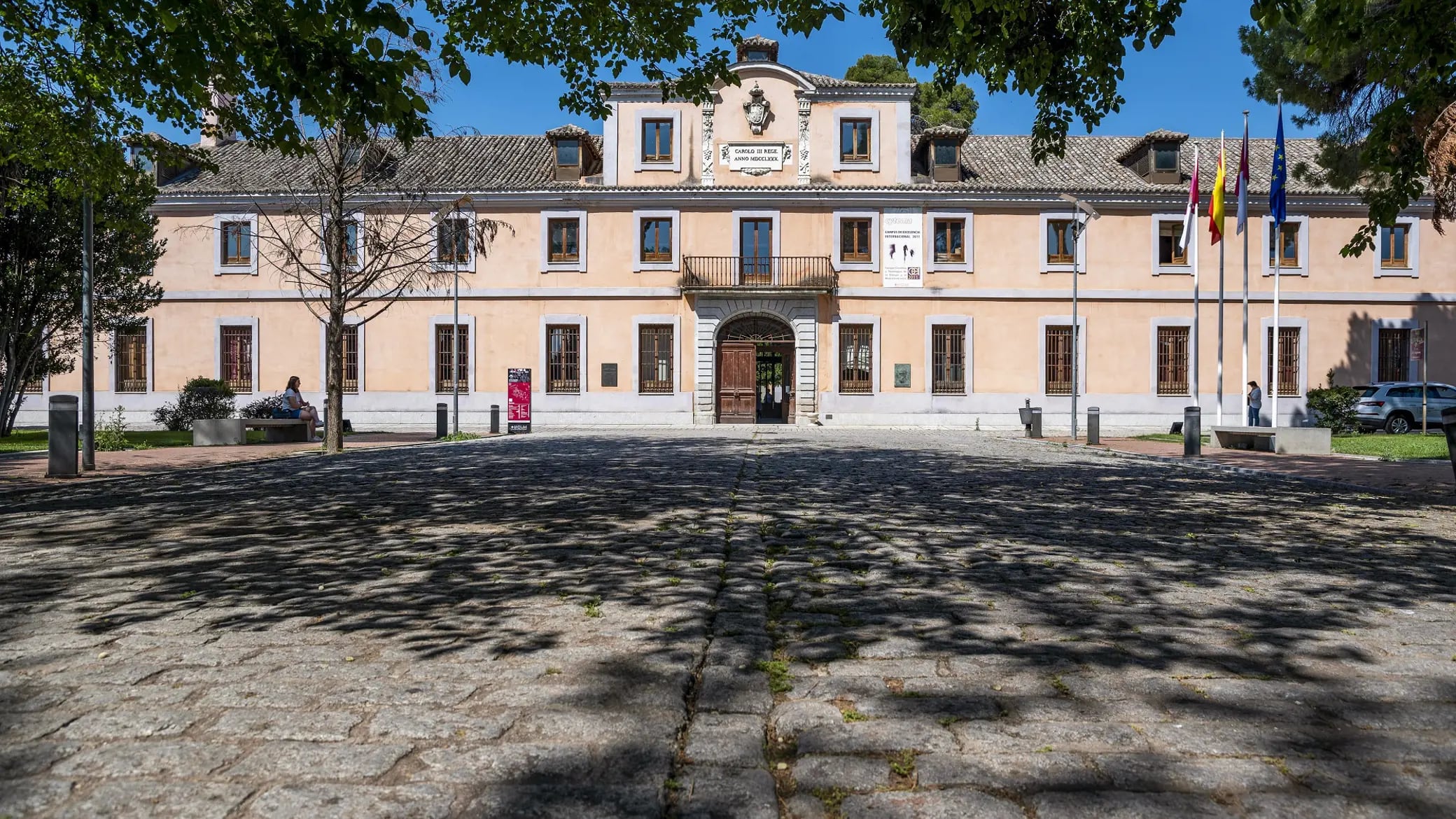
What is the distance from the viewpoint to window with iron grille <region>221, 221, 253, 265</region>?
99.3 ft

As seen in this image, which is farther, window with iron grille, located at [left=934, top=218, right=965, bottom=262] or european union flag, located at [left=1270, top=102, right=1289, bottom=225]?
window with iron grille, located at [left=934, top=218, right=965, bottom=262]

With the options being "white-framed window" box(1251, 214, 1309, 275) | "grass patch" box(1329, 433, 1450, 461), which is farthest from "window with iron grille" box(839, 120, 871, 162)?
"grass patch" box(1329, 433, 1450, 461)

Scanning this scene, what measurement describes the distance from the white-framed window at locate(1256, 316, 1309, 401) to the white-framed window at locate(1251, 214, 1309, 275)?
1499 mm

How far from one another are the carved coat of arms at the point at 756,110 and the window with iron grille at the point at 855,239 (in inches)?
154

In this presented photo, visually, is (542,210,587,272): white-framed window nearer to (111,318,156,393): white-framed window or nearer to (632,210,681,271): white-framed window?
(632,210,681,271): white-framed window

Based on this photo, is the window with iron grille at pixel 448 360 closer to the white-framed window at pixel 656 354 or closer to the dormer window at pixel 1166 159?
the white-framed window at pixel 656 354

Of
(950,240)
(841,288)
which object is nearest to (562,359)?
(841,288)

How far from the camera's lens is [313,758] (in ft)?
8.37

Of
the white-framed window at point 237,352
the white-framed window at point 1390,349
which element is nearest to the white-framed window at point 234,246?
the white-framed window at point 237,352

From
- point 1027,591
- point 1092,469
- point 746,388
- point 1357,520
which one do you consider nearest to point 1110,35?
point 1357,520

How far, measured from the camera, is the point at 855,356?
1162 inches

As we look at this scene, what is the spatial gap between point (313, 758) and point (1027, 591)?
3.41 metres

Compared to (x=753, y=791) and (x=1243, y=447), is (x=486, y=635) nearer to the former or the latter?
(x=753, y=791)

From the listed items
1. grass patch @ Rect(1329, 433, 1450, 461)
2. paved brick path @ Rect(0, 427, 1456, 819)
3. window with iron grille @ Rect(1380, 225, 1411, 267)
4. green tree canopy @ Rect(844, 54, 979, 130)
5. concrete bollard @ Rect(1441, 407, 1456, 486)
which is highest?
green tree canopy @ Rect(844, 54, 979, 130)
